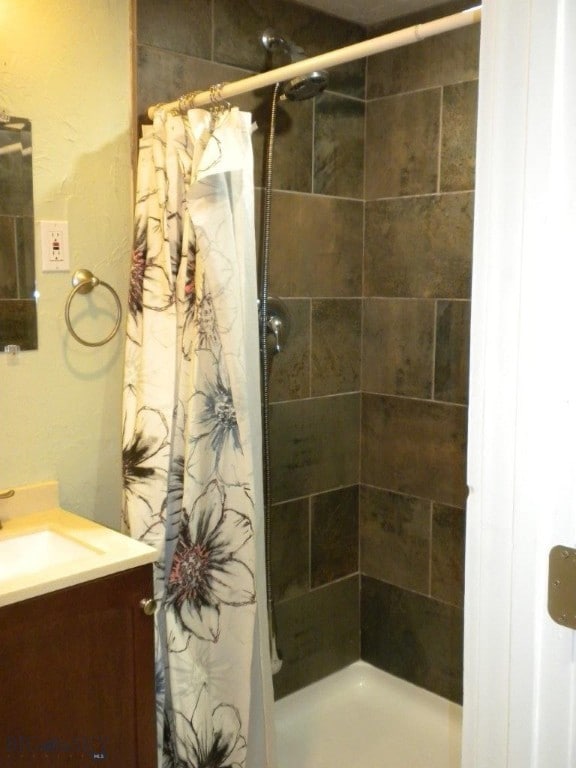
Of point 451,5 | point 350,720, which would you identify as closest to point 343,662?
point 350,720

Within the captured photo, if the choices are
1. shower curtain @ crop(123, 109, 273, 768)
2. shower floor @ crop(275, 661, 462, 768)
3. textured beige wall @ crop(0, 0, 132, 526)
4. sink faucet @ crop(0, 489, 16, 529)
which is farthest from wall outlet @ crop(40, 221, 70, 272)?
shower floor @ crop(275, 661, 462, 768)

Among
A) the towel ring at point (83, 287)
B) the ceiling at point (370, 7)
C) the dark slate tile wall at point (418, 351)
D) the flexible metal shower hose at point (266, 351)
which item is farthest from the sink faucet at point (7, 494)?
the ceiling at point (370, 7)

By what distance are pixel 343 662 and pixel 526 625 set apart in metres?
2.04

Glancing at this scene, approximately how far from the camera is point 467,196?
2.28m

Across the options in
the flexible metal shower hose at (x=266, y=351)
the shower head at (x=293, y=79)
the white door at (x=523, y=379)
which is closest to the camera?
the white door at (x=523, y=379)

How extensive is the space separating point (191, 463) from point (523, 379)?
1.08m

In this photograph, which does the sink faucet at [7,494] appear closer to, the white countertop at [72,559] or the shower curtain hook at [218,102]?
the white countertop at [72,559]

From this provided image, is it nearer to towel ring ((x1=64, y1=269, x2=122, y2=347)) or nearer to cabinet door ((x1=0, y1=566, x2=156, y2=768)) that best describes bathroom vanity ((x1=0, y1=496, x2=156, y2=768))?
cabinet door ((x1=0, y1=566, x2=156, y2=768))

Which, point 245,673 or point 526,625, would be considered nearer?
point 526,625

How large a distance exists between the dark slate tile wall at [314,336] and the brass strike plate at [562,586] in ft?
5.40

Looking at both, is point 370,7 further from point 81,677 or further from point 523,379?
point 81,677

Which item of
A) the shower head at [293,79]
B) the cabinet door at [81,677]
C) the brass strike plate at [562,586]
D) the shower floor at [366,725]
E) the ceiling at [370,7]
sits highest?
the ceiling at [370,7]

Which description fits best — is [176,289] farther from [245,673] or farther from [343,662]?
[343,662]

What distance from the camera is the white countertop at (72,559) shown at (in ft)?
4.47
